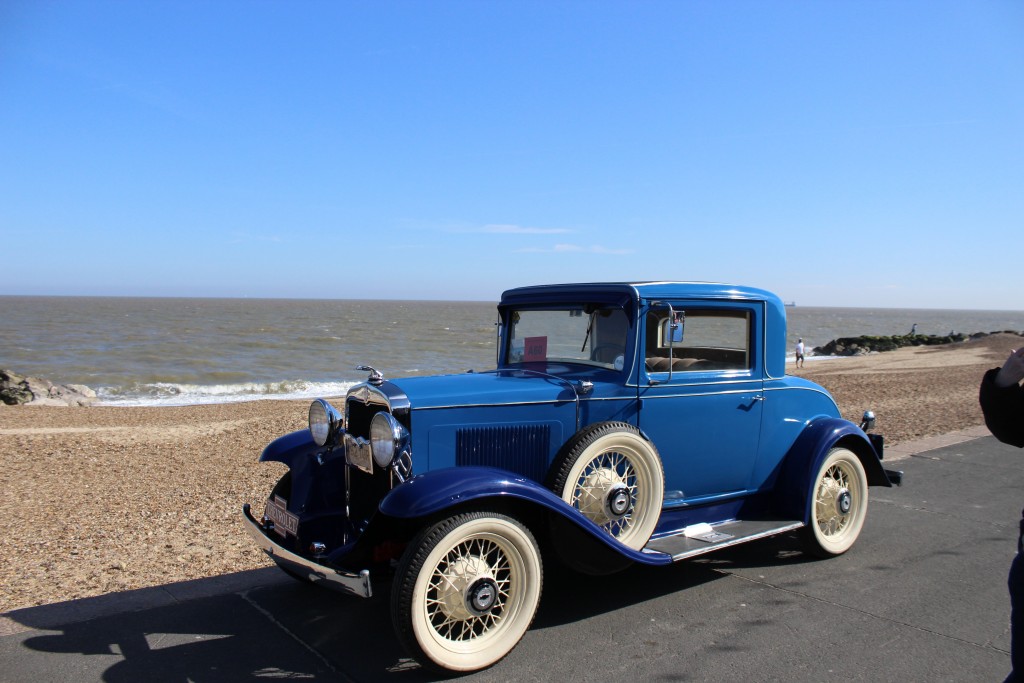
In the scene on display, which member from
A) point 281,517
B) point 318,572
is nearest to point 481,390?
point 318,572

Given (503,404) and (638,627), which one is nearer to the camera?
(638,627)

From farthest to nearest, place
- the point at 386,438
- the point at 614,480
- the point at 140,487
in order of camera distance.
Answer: the point at 140,487 < the point at 614,480 < the point at 386,438

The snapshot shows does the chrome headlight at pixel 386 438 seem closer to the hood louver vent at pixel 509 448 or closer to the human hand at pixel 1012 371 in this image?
the hood louver vent at pixel 509 448

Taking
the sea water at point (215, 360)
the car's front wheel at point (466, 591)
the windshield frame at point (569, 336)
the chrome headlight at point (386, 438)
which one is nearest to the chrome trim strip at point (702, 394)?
the windshield frame at point (569, 336)

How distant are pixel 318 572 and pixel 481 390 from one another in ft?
4.13

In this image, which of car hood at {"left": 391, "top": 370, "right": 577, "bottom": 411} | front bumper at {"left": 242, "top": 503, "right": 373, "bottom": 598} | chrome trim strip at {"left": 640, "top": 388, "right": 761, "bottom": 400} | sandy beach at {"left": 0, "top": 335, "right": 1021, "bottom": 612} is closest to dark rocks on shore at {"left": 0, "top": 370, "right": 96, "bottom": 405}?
sandy beach at {"left": 0, "top": 335, "right": 1021, "bottom": 612}

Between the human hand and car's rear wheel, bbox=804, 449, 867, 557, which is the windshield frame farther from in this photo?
the human hand

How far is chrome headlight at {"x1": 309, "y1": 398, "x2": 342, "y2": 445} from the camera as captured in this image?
4363mm

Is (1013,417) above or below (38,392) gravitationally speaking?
above

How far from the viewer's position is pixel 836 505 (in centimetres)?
512

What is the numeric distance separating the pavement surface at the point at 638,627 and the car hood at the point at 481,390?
1.23m

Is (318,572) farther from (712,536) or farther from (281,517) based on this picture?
(712,536)

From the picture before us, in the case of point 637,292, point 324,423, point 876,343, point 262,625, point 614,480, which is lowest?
point 262,625

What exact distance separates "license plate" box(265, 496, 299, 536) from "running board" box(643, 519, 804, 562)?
2.01 m
